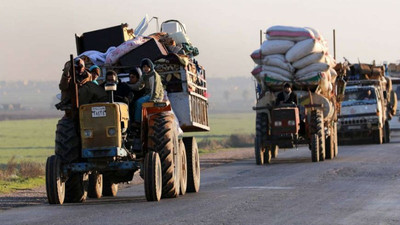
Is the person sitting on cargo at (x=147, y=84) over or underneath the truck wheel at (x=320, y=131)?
over

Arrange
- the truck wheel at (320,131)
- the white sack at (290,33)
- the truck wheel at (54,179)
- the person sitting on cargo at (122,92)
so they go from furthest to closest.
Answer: the white sack at (290,33), the truck wheel at (320,131), the person sitting on cargo at (122,92), the truck wheel at (54,179)

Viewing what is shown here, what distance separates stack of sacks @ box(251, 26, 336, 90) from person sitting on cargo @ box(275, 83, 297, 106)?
1.89ft

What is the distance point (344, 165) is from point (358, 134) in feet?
53.1

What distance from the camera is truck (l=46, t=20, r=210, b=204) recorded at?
18.0m

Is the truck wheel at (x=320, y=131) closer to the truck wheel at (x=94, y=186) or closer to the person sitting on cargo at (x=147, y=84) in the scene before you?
the truck wheel at (x=94, y=186)

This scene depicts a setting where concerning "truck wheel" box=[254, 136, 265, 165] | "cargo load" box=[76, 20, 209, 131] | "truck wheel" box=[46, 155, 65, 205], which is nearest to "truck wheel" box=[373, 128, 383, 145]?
"truck wheel" box=[254, 136, 265, 165]

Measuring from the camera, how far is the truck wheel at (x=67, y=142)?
1814 centimetres

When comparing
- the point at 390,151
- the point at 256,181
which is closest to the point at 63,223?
the point at 256,181

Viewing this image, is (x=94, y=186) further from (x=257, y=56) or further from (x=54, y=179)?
(x=257, y=56)

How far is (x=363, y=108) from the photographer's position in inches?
1711

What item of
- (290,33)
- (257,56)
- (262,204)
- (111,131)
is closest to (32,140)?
(257,56)

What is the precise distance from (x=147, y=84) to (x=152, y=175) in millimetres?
1901

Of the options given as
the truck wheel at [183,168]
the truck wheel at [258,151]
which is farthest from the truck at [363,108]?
the truck wheel at [183,168]

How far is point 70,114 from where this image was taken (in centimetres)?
1861
